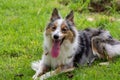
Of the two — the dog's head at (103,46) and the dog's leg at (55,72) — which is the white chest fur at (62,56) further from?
the dog's head at (103,46)

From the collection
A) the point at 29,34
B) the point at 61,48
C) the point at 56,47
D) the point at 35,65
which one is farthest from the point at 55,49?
the point at 29,34

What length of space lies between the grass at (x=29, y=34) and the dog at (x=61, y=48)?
158 millimetres

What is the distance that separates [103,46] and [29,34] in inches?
81.7

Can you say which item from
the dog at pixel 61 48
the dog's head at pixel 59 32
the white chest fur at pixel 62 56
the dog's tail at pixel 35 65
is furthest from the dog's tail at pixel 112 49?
the dog's tail at pixel 35 65

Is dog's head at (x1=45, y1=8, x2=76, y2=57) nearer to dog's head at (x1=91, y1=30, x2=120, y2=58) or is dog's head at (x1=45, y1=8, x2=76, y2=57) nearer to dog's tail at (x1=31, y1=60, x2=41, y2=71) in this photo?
dog's tail at (x1=31, y1=60, x2=41, y2=71)

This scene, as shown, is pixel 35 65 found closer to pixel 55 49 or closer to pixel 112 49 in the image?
pixel 55 49

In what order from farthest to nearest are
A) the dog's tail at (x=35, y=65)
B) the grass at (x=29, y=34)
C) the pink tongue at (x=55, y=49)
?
the dog's tail at (x=35, y=65) < the grass at (x=29, y=34) < the pink tongue at (x=55, y=49)

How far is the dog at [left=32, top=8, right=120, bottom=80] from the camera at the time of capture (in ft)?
19.2

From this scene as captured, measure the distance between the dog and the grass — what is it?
16 cm

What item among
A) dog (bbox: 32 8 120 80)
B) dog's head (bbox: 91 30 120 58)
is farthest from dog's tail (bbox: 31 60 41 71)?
dog's head (bbox: 91 30 120 58)

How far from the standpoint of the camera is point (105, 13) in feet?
32.9

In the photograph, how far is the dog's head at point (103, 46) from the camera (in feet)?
21.5

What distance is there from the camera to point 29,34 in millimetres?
8016

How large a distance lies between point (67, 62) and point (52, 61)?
0.83ft
